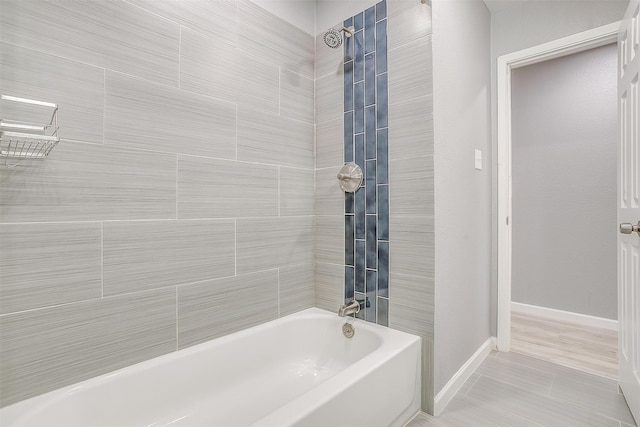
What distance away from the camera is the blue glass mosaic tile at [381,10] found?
187 cm

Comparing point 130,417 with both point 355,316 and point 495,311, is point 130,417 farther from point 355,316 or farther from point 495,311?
point 495,311

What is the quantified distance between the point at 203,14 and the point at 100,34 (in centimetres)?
52

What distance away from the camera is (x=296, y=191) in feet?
6.95

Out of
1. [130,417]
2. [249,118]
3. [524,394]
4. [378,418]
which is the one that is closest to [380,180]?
[249,118]

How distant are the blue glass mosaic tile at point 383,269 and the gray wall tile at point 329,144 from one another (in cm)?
60

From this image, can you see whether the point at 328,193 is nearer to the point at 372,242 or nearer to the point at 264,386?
the point at 372,242

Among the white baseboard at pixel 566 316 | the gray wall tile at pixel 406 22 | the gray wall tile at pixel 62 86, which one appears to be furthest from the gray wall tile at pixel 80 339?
the white baseboard at pixel 566 316

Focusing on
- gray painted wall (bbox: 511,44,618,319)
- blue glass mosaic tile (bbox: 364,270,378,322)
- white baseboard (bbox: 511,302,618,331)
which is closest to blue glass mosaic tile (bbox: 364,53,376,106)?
blue glass mosaic tile (bbox: 364,270,378,322)

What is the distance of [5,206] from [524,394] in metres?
2.59

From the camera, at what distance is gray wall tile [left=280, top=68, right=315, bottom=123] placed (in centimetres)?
204

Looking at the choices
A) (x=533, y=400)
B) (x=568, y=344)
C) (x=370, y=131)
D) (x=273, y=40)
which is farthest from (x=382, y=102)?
(x=568, y=344)

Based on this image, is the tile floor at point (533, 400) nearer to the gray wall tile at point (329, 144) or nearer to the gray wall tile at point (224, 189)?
the gray wall tile at point (224, 189)

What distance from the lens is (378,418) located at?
1387 millimetres

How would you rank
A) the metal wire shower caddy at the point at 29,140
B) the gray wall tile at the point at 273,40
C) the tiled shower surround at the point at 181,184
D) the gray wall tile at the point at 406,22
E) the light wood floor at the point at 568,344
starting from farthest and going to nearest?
1. the light wood floor at the point at 568,344
2. the gray wall tile at the point at 273,40
3. the gray wall tile at the point at 406,22
4. the tiled shower surround at the point at 181,184
5. the metal wire shower caddy at the point at 29,140
